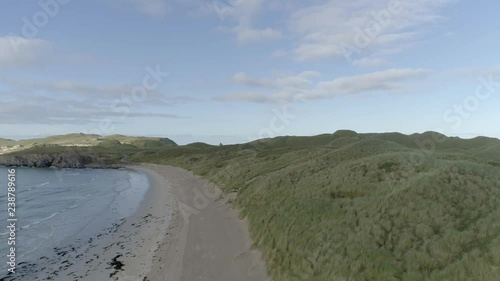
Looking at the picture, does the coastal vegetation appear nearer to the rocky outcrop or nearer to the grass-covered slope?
the grass-covered slope

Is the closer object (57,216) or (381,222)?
(381,222)

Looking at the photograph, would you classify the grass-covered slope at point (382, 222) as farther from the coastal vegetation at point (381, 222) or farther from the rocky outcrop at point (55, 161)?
the rocky outcrop at point (55, 161)

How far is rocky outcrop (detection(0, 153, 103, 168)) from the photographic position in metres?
125

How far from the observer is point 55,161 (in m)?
129

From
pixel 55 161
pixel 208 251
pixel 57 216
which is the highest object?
pixel 55 161

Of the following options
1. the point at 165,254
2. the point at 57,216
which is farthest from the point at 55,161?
the point at 165,254

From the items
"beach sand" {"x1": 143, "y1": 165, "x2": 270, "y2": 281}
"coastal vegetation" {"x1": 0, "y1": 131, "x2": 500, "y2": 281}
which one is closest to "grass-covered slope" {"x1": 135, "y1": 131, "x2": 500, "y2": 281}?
"coastal vegetation" {"x1": 0, "y1": 131, "x2": 500, "y2": 281}

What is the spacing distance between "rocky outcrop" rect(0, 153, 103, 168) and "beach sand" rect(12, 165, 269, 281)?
112 meters

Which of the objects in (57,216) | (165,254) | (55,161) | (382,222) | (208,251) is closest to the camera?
(382,222)

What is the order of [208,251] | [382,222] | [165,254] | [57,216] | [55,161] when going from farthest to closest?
1. [55,161]
2. [57,216]
3. [165,254]
4. [208,251]
5. [382,222]

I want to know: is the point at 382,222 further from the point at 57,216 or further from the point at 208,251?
the point at 57,216

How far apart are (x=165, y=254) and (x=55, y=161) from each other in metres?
133

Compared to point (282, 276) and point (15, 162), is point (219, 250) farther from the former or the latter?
point (15, 162)

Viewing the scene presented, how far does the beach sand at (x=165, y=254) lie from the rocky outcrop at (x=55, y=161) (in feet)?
366
